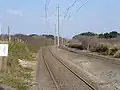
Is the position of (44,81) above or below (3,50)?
below

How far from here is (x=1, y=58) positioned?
20375mm

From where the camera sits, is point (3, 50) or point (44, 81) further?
point (44, 81)

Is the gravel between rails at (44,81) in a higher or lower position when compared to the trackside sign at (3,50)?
lower

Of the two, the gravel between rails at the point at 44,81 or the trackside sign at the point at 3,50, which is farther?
the trackside sign at the point at 3,50

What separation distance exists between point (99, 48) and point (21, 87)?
6131cm

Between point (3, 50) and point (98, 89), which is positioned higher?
point (3, 50)

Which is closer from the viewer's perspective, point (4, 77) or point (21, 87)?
point (21, 87)

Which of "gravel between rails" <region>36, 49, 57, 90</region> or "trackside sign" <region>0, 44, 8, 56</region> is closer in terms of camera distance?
"gravel between rails" <region>36, 49, 57, 90</region>

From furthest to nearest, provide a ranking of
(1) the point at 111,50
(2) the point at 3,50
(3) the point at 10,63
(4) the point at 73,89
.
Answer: (1) the point at 111,50 < (3) the point at 10,63 < (2) the point at 3,50 < (4) the point at 73,89

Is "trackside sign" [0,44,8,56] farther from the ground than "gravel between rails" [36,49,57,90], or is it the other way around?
"trackside sign" [0,44,8,56]

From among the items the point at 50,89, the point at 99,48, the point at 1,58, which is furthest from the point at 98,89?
the point at 99,48

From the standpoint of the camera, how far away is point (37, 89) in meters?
16.6

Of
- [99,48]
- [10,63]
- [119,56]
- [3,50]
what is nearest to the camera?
[3,50]

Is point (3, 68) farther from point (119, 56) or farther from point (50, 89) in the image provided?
point (119, 56)
